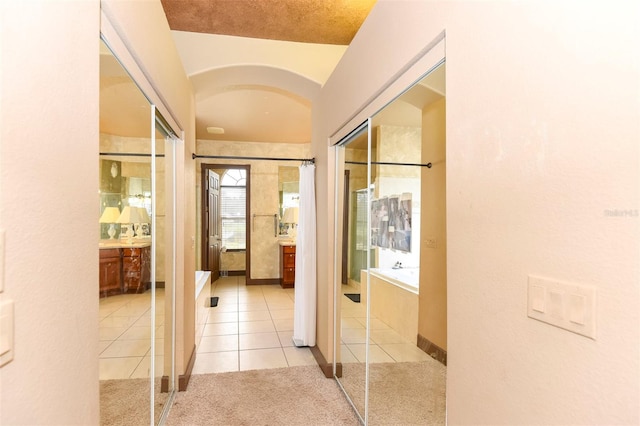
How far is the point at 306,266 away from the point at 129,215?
209 centimetres

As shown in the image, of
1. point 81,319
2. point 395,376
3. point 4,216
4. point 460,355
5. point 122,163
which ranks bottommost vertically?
point 395,376

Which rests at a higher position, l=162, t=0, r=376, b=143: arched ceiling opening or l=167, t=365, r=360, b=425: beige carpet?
l=162, t=0, r=376, b=143: arched ceiling opening

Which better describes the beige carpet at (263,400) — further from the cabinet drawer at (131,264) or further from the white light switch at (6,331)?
the white light switch at (6,331)

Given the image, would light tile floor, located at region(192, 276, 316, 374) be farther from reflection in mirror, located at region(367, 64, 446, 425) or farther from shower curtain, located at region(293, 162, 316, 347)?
reflection in mirror, located at region(367, 64, 446, 425)

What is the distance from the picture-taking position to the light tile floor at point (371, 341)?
1799 millimetres

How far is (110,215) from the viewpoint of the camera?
4.46 feet

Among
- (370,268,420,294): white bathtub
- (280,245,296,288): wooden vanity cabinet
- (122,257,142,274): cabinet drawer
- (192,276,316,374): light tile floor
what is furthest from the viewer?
(280,245,296,288): wooden vanity cabinet

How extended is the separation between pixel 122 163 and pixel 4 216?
881 millimetres

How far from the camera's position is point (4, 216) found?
0.67m

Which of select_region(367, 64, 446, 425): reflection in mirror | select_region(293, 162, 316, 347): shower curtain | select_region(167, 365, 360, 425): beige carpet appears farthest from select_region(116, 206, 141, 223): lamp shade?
select_region(293, 162, 316, 347): shower curtain

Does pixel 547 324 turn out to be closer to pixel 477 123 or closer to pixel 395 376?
pixel 477 123

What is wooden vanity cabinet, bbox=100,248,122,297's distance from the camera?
4.17 feet

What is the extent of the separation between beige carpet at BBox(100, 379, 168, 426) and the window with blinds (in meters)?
5.85

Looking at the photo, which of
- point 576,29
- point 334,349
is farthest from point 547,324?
point 334,349
